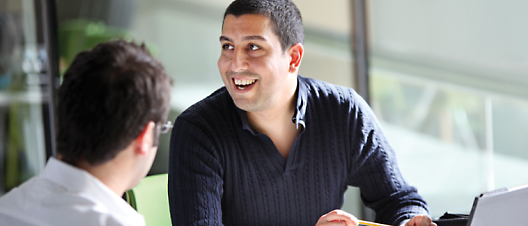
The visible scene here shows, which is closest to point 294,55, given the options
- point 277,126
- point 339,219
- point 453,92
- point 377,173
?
point 277,126

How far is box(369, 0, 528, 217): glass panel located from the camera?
8.16 feet

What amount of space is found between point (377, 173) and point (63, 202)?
3.78 ft

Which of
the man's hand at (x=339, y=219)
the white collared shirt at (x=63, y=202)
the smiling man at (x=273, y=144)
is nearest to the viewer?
the white collared shirt at (x=63, y=202)

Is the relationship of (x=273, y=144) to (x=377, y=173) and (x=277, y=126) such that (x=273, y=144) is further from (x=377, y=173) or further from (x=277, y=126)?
(x=377, y=173)

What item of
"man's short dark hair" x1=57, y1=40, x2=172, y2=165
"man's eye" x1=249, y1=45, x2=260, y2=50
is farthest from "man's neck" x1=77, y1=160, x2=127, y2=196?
"man's eye" x1=249, y1=45, x2=260, y2=50

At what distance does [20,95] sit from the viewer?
280 centimetres

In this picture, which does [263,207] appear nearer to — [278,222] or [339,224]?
[278,222]

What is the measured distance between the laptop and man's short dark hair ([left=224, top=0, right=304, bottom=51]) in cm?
90

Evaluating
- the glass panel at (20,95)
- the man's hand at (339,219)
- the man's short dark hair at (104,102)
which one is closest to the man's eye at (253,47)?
the man's hand at (339,219)

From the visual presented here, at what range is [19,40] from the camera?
9.02 feet

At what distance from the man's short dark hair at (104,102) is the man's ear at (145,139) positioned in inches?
0.5

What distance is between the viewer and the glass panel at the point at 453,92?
8.16 ft

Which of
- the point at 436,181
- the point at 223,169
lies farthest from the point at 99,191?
the point at 436,181

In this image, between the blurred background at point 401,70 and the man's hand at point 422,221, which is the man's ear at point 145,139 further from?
the blurred background at point 401,70
